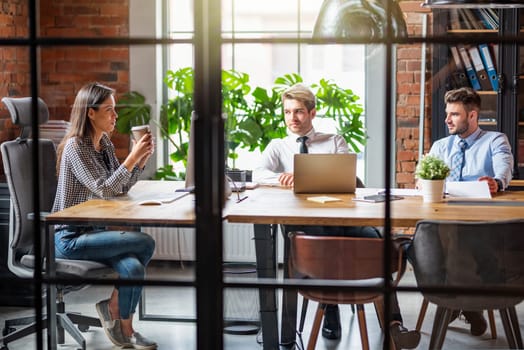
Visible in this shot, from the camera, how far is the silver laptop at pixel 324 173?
3.58 m

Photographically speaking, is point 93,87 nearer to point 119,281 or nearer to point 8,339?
point 119,281

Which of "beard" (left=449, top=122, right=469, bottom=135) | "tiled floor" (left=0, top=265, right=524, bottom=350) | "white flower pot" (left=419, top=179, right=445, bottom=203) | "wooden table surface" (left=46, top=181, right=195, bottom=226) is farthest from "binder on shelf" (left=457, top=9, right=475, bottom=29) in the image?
"wooden table surface" (left=46, top=181, right=195, bottom=226)

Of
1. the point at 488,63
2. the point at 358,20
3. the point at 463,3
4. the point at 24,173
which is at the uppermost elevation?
the point at 463,3

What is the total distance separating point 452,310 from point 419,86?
1.00m

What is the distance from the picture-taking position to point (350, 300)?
275cm

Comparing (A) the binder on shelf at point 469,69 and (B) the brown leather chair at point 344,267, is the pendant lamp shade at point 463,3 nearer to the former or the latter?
(A) the binder on shelf at point 469,69

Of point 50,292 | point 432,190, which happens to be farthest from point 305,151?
point 50,292

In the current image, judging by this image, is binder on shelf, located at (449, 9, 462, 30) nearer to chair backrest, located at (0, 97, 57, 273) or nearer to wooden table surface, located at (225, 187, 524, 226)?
wooden table surface, located at (225, 187, 524, 226)

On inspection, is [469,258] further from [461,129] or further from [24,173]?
[24,173]

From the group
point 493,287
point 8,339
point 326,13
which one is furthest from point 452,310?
point 8,339

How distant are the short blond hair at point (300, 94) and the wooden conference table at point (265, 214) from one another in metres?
0.35

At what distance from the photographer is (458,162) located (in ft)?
10.7

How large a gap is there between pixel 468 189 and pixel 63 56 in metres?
1.52

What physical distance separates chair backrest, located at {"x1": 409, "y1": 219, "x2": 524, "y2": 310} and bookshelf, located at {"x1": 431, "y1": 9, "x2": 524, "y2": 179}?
1.12 feet
